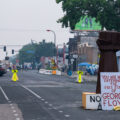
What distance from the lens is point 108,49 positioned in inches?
693

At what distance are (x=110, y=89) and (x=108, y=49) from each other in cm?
188

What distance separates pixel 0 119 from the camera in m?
13.6

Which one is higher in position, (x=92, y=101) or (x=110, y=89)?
(x=110, y=89)

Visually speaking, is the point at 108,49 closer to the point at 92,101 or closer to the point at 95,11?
the point at 92,101

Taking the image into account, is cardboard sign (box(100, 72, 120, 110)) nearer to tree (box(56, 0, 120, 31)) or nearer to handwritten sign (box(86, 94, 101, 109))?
handwritten sign (box(86, 94, 101, 109))

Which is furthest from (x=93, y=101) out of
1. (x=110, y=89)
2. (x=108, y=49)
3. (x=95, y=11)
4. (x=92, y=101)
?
(x=95, y=11)

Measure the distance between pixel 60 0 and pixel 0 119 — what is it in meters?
33.3

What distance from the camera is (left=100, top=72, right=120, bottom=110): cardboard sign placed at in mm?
16375

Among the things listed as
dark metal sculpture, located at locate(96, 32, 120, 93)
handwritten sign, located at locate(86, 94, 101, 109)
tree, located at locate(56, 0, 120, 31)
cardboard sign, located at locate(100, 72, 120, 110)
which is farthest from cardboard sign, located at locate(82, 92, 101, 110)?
tree, located at locate(56, 0, 120, 31)

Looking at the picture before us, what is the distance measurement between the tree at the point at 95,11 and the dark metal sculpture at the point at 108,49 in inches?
1009

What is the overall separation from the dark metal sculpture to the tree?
25.6m

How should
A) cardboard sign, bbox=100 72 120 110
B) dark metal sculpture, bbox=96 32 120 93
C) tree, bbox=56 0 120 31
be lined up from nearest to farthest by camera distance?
cardboard sign, bbox=100 72 120 110 → dark metal sculpture, bbox=96 32 120 93 → tree, bbox=56 0 120 31

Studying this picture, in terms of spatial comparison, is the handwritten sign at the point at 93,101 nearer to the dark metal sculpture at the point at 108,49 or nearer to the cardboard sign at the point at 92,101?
the cardboard sign at the point at 92,101

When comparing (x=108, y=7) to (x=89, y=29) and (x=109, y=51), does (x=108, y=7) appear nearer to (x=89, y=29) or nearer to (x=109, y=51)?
(x=109, y=51)
